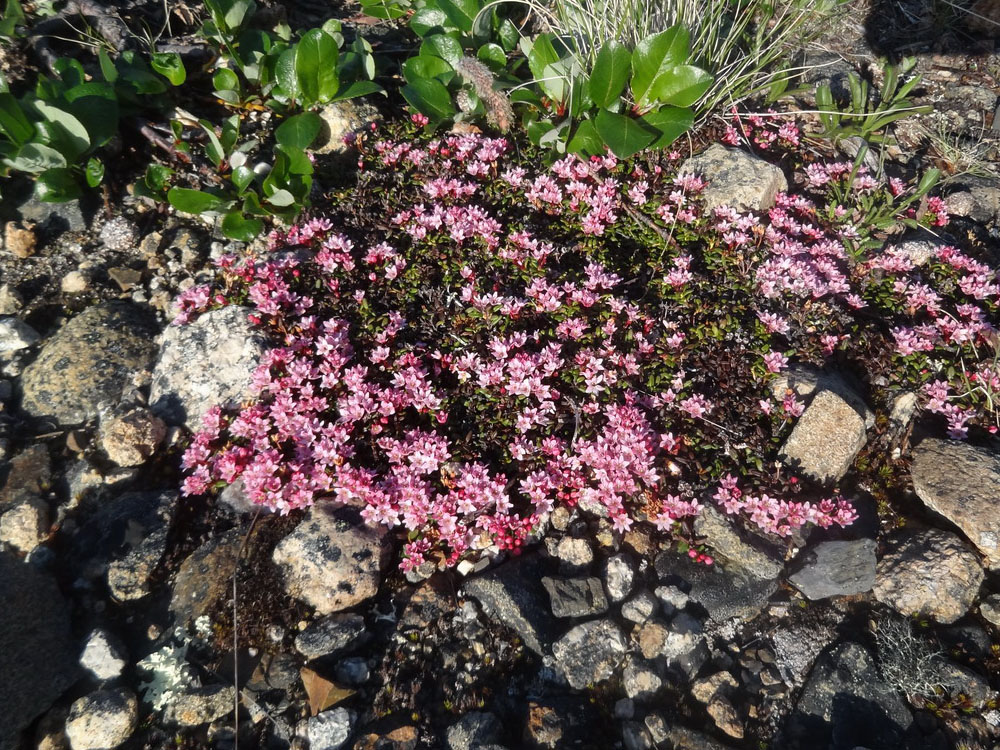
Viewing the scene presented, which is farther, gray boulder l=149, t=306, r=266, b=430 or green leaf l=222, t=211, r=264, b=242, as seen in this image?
green leaf l=222, t=211, r=264, b=242

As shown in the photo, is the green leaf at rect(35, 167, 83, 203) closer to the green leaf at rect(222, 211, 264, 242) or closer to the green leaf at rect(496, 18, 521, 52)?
the green leaf at rect(222, 211, 264, 242)

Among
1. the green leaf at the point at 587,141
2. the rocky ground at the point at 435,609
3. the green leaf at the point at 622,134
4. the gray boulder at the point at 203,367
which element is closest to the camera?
the rocky ground at the point at 435,609

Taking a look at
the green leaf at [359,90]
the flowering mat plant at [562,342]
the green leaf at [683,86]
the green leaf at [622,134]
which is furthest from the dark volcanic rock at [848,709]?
the green leaf at [359,90]

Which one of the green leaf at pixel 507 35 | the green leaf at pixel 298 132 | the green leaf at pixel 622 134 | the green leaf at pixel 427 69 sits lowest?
the green leaf at pixel 298 132

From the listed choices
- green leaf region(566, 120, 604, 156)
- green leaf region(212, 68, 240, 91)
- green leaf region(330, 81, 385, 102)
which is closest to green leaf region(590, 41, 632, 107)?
green leaf region(566, 120, 604, 156)

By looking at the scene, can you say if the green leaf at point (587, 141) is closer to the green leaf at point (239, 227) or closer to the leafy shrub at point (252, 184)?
the leafy shrub at point (252, 184)

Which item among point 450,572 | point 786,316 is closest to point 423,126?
point 786,316
